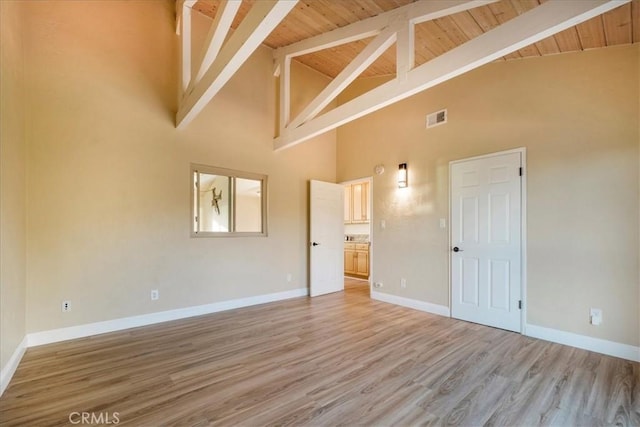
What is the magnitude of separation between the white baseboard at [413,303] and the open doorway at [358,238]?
4.66 ft

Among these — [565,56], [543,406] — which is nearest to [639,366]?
[543,406]

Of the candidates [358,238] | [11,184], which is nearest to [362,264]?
[358,238]

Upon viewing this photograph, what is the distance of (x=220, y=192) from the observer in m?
4.44

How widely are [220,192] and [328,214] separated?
2.00 meters

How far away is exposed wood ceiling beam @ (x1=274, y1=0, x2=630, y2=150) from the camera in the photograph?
6.37 ft

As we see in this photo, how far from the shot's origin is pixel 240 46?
2.31 metres

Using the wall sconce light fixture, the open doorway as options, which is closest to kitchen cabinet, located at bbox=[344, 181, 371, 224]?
the open doorway

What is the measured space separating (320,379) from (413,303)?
254 centimetres

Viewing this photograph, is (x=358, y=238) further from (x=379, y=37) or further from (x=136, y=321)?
(x=136, y=321)

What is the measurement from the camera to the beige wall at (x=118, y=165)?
10.2 feet

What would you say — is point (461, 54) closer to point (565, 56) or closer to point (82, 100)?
point (565, 56)

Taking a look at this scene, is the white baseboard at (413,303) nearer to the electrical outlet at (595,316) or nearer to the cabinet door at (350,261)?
the electrical outlet at (595,316)

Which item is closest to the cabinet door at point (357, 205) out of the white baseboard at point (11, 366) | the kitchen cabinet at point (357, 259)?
the kitchen cabinet at point (357, 259)

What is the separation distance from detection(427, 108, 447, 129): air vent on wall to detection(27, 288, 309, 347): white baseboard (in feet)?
11.6
